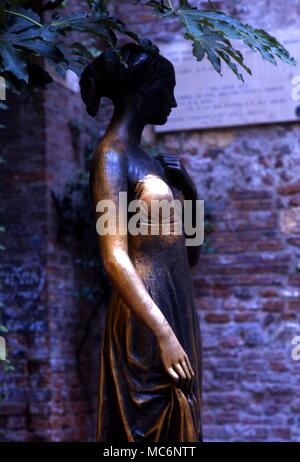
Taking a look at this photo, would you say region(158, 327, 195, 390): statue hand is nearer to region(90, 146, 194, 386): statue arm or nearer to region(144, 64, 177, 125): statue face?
region(90, 146, 194, 386): statue arm

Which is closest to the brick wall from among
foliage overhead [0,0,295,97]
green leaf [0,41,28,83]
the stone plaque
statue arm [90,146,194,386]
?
the stone plaque

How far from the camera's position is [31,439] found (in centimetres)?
688

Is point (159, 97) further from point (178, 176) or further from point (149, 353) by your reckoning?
point (149, 353)

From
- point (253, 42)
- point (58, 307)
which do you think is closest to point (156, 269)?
point (253, 42)

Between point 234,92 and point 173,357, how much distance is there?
437 cm

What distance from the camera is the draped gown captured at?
3545mm

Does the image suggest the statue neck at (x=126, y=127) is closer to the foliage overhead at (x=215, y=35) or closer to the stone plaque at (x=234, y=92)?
the foliage overhead at (x=215, y=35)

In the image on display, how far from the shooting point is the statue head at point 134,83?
3830 millimetres

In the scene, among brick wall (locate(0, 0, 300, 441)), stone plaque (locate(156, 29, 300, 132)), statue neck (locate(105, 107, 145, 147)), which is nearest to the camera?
statue neck (locate(105, 107, 145, 147))

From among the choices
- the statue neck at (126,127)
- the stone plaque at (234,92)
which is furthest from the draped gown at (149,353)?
the stone plaque at (234,92)

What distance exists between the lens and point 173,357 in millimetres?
3463

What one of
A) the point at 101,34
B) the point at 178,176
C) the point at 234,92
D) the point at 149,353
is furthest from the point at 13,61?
the point at 234,92

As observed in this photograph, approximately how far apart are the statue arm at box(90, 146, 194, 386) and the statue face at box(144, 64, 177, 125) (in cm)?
35

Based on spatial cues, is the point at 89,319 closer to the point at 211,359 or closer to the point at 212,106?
the point at 211,359
